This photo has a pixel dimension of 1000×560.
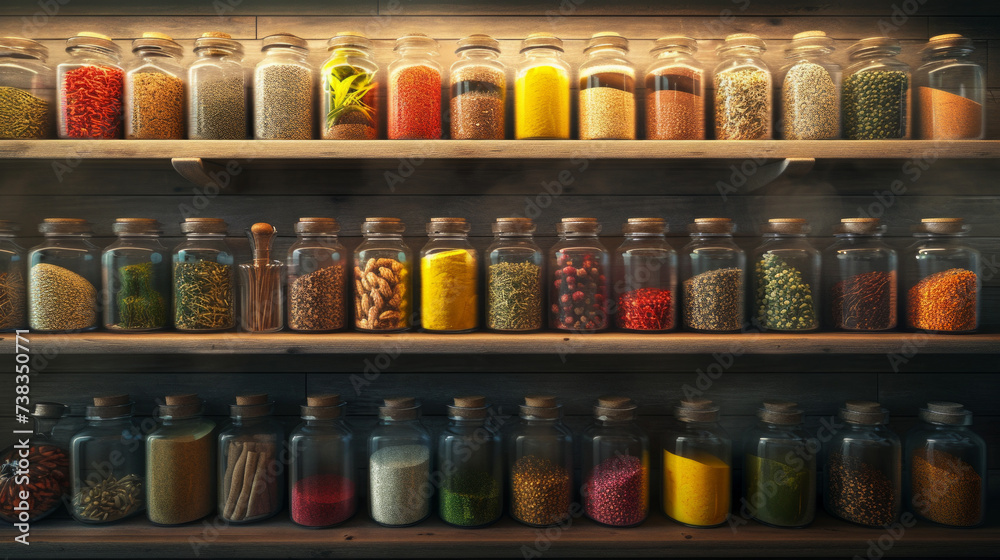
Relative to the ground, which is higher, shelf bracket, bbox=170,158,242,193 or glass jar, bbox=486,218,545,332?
shelf bracket, bbox=170,158,242,193

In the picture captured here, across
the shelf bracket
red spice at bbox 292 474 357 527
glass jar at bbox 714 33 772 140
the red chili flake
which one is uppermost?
glass jar at bbox 714 33 772 140

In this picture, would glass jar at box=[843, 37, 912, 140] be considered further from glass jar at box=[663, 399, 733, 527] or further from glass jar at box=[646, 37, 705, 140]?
glass jar at box=[663, 399, 733, 527]

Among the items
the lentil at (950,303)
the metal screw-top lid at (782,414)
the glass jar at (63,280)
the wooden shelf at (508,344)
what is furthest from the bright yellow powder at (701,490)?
the glass jar at (63,280)

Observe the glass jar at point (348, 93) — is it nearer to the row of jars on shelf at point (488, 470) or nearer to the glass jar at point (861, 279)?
the row of jars on shelf at point (488, 470)

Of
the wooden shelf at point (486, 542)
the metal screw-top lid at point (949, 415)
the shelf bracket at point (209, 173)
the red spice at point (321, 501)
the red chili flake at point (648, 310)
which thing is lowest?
the wooden shelf at point (486, 542)

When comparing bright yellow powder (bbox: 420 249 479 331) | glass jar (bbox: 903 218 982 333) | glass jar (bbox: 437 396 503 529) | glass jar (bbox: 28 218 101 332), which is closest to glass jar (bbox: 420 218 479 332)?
bright yellow powder (bbox: 420 249 479 331)

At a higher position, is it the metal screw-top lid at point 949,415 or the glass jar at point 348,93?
the glass jar at point 348,93

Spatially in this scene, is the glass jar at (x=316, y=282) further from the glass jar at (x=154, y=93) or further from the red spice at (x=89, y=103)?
the red spice at (x=89, y=103)

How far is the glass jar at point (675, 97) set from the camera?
118cm

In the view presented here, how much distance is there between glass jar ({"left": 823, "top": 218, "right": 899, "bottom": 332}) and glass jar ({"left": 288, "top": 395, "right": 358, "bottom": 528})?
117 cm

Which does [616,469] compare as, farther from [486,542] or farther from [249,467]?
[249,467]

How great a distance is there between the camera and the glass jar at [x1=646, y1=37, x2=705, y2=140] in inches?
46.5

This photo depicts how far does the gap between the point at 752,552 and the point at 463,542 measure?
628mm

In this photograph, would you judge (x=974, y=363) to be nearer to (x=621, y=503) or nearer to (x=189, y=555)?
(x=621, y=503)
